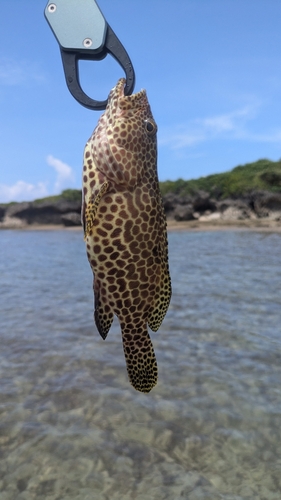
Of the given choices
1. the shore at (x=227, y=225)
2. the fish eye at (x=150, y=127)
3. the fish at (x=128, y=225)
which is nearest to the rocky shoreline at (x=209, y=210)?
the shore at (x=227, y=225)

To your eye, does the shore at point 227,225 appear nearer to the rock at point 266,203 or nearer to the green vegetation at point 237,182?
the rock at point 266,203

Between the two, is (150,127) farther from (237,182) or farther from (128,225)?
(237,182)

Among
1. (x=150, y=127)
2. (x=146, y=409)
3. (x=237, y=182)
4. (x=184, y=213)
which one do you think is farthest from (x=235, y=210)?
(x=150, y=127)

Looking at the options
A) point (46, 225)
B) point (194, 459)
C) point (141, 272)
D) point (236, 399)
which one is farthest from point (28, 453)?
point (46, 225)

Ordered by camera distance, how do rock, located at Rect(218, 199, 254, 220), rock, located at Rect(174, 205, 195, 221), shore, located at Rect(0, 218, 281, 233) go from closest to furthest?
shore, located at Rect(0, 218, 281, 233), rock, located at Rect(218, 199, 254, 220), rock, located at Rect(174, 205, 195, 221)


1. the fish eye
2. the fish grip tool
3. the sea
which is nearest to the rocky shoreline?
the sea

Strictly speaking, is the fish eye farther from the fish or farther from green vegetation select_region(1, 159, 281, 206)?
green vegetation select_region(1, 159, 281, 206)

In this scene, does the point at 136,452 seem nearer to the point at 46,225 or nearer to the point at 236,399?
the point at 236,399
